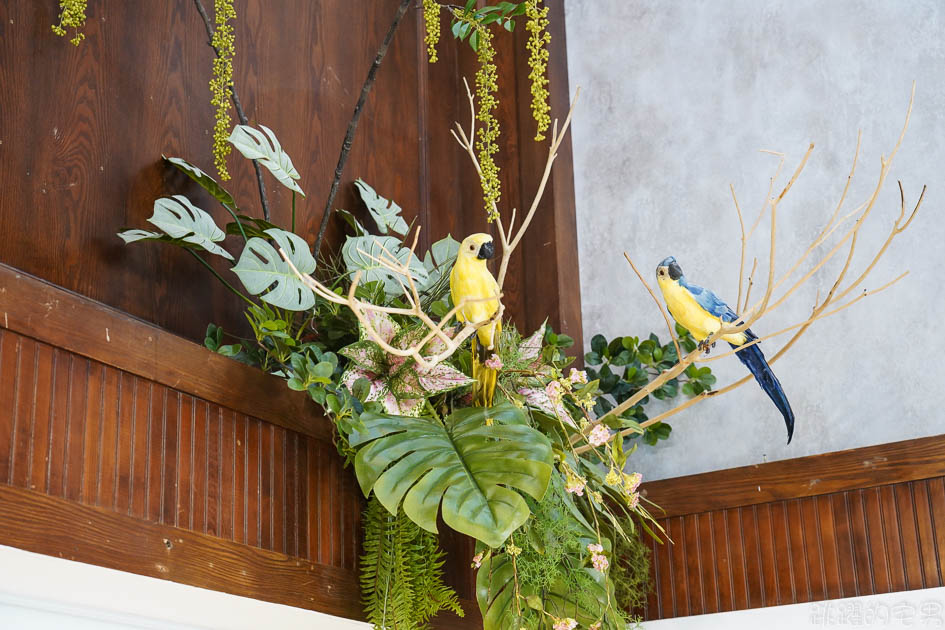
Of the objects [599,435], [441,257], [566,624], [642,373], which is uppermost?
[441,257]

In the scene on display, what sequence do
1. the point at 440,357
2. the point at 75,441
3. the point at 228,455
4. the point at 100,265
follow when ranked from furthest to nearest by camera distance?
1. the point at 100,265
2. the point at 228,455
3. the point at 75,441
4. the point at 440,357

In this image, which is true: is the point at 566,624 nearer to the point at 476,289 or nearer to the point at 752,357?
the point at 476,289

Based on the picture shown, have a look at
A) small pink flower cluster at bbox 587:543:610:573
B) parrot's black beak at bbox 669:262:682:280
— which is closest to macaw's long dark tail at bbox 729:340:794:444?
parrot's black beak at bbox 669:262:682:280

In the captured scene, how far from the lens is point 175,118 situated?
2305mm

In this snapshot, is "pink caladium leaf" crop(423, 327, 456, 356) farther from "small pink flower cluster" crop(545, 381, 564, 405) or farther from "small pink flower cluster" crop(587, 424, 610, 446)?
"small pink flower cluster" crop(587, 424, 610, 446)

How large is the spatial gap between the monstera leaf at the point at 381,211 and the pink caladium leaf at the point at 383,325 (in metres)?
0.57

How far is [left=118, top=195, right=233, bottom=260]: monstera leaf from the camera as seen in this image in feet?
6.52

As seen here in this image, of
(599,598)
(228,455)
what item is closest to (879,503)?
(599,598)

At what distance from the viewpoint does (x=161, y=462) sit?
179 centimetres

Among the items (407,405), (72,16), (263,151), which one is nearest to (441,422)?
(407,405)

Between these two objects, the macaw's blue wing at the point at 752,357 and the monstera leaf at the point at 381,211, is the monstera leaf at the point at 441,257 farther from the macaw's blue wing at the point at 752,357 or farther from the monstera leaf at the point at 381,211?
the macaw's blue wing at the point at 752,357

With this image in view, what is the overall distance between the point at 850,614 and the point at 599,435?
0.76 m

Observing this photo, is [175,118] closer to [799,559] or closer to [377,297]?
[377,297]

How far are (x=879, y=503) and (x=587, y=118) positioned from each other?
1410 millimetres
